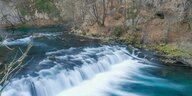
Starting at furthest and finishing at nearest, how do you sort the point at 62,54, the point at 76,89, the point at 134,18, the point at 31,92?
1. the point at 134,18
2. the point at 62,54
3. the point at 76,89
4. the point at 31,92

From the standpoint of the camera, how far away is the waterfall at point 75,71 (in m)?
12.7

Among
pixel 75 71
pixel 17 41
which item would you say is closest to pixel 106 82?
pixel 75 71

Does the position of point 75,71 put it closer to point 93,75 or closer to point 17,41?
point 93,75

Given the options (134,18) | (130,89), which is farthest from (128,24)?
(130,89)

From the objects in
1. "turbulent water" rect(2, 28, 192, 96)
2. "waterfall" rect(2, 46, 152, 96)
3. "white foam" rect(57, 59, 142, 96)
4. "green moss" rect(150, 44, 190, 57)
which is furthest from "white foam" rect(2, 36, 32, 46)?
"green moss" rect(150, 44, 190, 57)

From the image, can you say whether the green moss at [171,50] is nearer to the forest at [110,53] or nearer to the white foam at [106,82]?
the forest at [110,53]

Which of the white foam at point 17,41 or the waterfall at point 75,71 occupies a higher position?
the white foam at point 17,41

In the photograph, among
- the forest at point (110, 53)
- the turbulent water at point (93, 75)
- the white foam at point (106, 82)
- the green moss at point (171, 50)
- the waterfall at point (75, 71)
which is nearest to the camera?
the waterfall at point (75, 71)

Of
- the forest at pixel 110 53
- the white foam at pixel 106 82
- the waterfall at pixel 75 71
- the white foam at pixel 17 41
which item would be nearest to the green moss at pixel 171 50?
the forest at pixel 110 53

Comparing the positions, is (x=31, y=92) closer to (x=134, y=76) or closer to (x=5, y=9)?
(x=134, y=76)

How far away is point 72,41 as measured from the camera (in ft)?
72.8

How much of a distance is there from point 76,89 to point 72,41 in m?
8.76

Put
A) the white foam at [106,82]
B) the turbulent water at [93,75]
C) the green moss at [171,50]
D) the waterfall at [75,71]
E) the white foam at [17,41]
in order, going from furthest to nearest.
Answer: the white foam at [17,41]
the green moss at [171,50]
the white foam at [106,82]
the turbulent water at [93,75]
the waterfall at [75,71]

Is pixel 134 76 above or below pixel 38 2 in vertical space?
below
